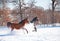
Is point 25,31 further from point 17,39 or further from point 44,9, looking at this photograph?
point 44,9

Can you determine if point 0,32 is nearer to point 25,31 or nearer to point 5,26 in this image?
point 5,26

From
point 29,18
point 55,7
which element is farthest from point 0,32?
point 55,7

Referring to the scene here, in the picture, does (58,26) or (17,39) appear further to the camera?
(58,26)

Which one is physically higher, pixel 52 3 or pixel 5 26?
pixel 52 3

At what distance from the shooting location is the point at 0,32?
1.98 metres

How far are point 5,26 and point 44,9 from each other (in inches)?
20.1

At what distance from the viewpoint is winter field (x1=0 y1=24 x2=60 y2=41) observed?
77.1 inches

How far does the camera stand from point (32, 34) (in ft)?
6.57

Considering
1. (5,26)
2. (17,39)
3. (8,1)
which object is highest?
(8,1)

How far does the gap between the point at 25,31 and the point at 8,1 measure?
421mm

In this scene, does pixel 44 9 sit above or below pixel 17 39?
above

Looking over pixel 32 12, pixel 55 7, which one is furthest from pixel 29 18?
pixel 55 7

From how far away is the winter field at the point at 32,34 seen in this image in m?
1.96

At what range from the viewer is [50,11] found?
6.77 feet
